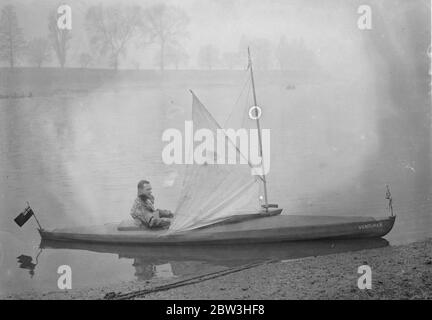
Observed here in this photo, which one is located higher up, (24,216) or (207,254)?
(24,216)

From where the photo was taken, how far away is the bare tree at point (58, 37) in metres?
8.43

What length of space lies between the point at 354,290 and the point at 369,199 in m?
3.70

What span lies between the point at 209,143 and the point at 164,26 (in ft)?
6.35

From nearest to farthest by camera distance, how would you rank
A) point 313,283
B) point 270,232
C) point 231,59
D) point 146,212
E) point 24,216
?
point 313,283
point 270,232
point 146,212
point 24,216
point 231,59

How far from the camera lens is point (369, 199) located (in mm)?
10109

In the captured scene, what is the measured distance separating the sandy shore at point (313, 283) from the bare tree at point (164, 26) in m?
3.79

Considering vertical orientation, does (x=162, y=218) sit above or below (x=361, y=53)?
below

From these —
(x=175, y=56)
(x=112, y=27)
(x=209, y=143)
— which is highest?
(x=112, y=27)

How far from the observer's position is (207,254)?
845 cm

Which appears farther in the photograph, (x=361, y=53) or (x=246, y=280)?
(x=361, y=53)

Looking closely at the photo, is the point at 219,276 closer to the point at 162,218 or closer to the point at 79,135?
the point at 162,218

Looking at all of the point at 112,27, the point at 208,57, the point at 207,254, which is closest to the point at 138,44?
the point at 112,27

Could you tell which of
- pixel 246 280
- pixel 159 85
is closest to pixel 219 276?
pixel 246 280

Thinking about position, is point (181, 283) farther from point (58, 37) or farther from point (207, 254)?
point (58, 37)
